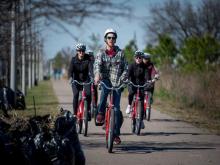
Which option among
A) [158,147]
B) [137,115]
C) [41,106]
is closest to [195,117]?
[137,115]

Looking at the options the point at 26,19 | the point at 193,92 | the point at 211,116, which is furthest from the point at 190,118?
the point at 26,19

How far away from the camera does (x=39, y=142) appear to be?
6.74 metres

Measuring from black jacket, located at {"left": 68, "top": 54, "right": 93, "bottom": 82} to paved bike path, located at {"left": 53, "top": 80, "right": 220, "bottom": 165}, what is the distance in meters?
1.16

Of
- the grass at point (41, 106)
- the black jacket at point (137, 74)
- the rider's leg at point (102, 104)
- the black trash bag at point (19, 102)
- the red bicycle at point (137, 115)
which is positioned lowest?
the grass at point (41, 106)

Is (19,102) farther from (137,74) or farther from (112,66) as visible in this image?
(112,66)

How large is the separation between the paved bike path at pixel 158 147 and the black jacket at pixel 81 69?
3.80 feet

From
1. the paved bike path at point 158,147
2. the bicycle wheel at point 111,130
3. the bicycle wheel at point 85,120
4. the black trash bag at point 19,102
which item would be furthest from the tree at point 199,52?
the bicycle wheel at point 111,130

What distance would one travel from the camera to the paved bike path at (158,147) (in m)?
9.04

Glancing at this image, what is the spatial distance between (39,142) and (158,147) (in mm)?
4209

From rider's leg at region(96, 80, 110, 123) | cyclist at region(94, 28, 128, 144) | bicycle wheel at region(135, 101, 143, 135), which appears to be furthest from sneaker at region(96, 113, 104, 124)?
bicycle wheel at region(135, 101, 143, 135)

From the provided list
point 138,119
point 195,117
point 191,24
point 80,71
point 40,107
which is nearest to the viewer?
point 138,119

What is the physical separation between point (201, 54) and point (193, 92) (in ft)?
60.8

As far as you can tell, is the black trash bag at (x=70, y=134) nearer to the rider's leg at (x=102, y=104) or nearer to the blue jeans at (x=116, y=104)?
the blue jeans at (x=116, y=104)

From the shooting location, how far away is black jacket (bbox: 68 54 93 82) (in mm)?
12711
